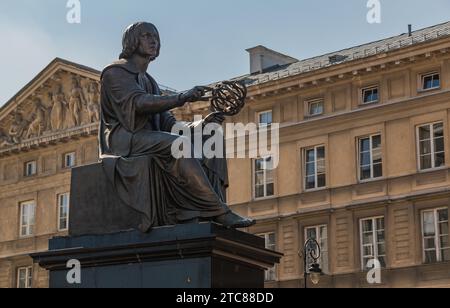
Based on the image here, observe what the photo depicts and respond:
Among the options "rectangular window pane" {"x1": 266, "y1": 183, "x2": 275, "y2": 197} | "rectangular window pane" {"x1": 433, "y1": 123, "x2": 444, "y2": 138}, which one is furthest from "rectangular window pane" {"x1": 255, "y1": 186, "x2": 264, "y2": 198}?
"rectangular window pane" {"x1": 433, "y1": 123, "x2": 444, "y2": 138}

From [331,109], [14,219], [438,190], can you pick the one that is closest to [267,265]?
[438,190]

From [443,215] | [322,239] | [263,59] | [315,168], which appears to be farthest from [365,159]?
[263,59]

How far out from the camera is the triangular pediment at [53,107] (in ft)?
169

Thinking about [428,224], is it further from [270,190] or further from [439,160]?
[270,190]

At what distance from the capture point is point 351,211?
40469mm

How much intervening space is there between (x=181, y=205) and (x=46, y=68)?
43.2m

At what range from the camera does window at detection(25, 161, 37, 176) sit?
53.2 metres

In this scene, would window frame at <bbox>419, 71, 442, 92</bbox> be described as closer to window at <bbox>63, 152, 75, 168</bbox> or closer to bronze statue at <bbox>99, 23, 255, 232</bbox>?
window at <bbox>63, 152, 75, 168</bbox>

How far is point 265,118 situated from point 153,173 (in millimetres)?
33067

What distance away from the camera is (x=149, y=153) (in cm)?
1138

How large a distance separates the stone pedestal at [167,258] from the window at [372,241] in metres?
28.3

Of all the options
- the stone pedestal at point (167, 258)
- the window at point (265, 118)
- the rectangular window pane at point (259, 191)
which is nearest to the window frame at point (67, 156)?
the window at point (265, 118)

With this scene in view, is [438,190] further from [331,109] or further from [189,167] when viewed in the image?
[189,167]
